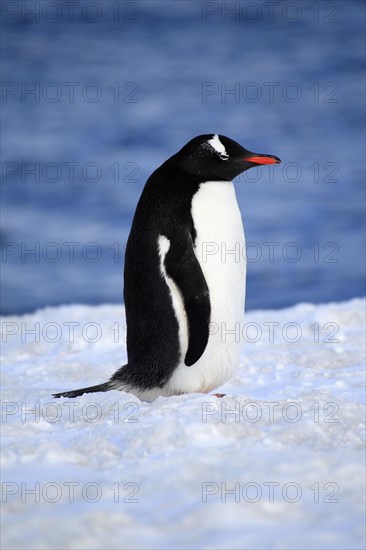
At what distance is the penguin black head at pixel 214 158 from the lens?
318 cm

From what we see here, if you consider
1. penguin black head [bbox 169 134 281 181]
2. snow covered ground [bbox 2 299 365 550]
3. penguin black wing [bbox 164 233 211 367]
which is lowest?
snow covered ground [bbox 2 299 365 550]

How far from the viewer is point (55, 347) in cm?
496

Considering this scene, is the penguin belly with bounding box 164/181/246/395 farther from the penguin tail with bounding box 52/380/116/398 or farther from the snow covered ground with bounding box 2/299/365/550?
the snow covered ground with bounding box 2/299/365/550

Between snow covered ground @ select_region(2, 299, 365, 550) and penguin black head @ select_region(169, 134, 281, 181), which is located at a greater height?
penguin black head @ select_region(169, 134, 281, 181)

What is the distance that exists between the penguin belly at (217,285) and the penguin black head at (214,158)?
0.04 metres

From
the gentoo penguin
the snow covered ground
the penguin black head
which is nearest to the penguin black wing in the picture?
the gentoo penguin

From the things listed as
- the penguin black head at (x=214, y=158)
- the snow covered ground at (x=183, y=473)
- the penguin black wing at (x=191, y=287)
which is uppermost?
the penguin black head at (x=214, y=158)

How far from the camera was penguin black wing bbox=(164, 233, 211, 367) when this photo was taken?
120 inches

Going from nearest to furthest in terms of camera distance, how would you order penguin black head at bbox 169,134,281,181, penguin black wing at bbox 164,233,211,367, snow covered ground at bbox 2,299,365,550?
snow covered ground at bbox 2,299,365,550 → penguin black wing at bbox 164,233,211,367 → penguin black head at bbox 169,134,281,181

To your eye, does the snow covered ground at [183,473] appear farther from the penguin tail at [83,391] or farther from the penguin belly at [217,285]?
the penguin belly at [217,285]

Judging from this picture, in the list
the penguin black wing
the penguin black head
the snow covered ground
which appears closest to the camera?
the snow covered ground

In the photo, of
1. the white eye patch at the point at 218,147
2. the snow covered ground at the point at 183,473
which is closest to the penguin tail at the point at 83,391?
the snow covered ground at the point at 183,473

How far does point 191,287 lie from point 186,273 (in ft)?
0.19

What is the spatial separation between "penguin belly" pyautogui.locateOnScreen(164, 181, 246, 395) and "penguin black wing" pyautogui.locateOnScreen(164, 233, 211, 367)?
42mm
